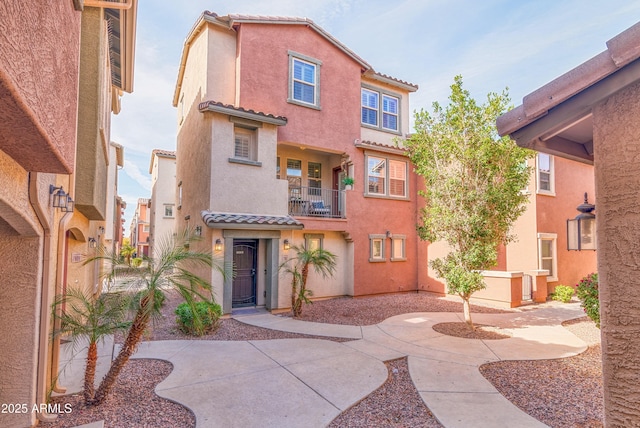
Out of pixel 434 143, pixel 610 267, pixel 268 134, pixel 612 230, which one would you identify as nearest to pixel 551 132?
pixel 612 230

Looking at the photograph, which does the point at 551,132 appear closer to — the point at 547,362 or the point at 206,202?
the point at 547,362

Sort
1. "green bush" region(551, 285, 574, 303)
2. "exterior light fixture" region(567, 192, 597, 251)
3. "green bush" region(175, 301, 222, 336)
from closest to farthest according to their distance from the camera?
"exterior light fixture" region(567, 192, 597, 251), "green bush" region(175, 301, 222, 336), "green bush" region(551, 285, 574, 303)

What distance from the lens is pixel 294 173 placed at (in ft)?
47.5

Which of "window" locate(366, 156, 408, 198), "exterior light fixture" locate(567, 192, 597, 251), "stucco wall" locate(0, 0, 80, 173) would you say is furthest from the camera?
"window" locate(366, 156, 408, 198)

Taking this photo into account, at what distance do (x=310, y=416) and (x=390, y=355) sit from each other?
115 inches

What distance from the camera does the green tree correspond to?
28.3ft

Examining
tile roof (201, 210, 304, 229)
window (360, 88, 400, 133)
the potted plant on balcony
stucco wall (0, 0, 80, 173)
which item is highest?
window (360, 88, 400, 133)

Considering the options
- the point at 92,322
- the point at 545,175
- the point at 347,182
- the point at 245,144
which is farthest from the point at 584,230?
the point at 545,175

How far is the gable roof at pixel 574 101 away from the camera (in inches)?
85.5

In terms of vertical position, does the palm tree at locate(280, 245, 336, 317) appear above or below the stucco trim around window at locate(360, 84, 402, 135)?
below

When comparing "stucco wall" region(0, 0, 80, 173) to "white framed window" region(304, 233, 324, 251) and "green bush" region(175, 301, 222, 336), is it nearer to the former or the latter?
"green bush" region(175, 301, 222, 336)

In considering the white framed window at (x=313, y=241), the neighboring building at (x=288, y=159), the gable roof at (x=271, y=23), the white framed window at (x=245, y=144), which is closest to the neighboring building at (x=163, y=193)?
the neighboring building at (x=288, y=159)

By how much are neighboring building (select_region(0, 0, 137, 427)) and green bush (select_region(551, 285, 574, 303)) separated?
1598cm

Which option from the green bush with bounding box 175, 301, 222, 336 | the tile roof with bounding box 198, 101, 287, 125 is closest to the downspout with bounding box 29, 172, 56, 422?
the green bush with bounding box 175, 301, 222, 336
